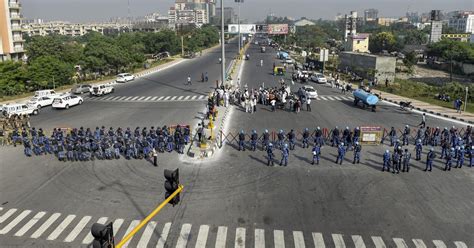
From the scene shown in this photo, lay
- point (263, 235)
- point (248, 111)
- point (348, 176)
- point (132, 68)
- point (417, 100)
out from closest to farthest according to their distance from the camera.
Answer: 1. point (263, 235)
2. point (348, 176)
3. point (248, 111)
4. point (417, 100)
5. point (132, 68)

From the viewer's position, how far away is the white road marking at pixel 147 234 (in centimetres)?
1310

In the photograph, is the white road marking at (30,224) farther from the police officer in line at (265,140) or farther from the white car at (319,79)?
the white car at (319,79)

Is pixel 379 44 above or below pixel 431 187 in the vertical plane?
above

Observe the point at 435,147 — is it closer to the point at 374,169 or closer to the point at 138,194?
the point at 374,169

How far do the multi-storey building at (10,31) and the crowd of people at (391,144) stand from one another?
76.4 meters

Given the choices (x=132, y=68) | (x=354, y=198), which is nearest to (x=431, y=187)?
(x=354, y=198)

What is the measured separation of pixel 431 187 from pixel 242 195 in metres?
9.24

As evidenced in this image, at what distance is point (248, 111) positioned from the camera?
112 ft

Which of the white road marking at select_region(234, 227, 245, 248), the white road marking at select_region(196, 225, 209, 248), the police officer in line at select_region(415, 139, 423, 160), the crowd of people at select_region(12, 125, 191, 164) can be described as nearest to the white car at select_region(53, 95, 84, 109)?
the crowd of people at select_region(12, 125, 191, 164)

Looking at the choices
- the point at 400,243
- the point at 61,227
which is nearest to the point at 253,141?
the point at 400,243

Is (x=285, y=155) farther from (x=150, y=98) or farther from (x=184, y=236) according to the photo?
(x=150, y=98)

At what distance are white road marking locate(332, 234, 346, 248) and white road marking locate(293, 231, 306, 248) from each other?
114 centimetres

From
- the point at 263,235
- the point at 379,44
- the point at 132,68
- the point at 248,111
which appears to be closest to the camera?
the point at 263,235

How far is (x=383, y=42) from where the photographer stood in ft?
427
